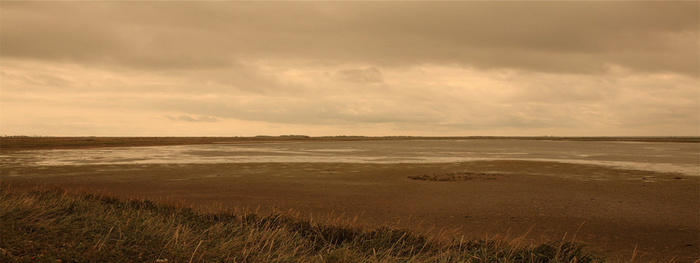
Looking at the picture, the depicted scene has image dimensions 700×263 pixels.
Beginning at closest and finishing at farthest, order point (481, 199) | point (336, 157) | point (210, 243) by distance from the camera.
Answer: point (210, 243) < point (481, 199) < point (336, 157)

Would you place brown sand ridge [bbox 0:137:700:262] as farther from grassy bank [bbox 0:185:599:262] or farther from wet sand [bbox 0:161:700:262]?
grassy bank [bbox 0:185:599:262]

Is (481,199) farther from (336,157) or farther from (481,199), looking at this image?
(336,157)

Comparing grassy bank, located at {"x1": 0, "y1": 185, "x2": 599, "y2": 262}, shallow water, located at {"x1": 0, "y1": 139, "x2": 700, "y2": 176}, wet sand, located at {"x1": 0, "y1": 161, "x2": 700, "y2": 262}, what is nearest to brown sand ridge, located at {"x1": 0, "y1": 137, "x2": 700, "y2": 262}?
wet sand, located at {"x1": 0, "y1": 161, "x2": 700, "y2": 262}

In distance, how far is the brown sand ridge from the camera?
1009cm

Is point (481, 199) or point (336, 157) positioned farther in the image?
point (336, 157)

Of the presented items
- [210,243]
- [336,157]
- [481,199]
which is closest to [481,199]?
[481,199]

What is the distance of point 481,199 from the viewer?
15.3 meters

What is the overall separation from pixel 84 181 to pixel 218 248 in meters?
18.8

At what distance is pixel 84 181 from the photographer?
20.0m

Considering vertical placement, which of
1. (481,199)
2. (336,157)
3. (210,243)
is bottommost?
(481,199)

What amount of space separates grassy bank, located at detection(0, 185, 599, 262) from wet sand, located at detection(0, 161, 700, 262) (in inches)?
41.7

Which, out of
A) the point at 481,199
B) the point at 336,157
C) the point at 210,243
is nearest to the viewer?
the point at 210,243

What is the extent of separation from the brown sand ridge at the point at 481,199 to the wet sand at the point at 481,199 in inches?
1.4

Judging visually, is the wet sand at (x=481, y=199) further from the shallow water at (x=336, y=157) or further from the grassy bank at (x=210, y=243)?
the shallow water at (x=336, y=157)
